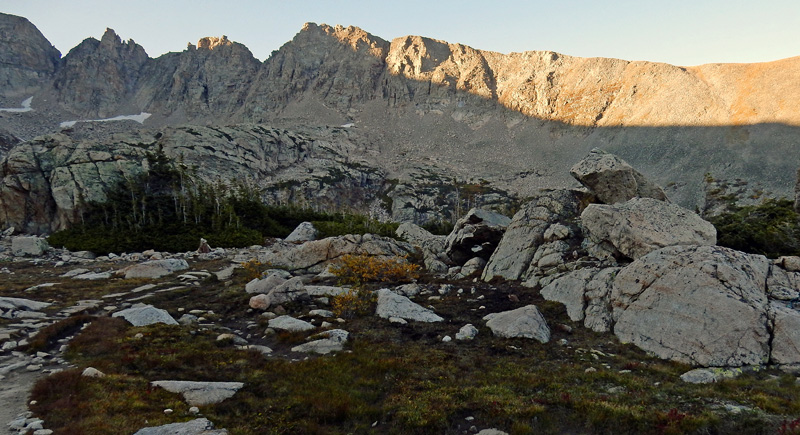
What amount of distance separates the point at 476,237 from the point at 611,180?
1081cm

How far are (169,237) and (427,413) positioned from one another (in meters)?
47.5

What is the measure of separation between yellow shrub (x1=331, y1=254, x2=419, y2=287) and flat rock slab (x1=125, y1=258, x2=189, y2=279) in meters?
14.7

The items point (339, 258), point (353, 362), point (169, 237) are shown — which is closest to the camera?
point (353, 362)

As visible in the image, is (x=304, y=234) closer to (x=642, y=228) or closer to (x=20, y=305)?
(x=20, y=305)

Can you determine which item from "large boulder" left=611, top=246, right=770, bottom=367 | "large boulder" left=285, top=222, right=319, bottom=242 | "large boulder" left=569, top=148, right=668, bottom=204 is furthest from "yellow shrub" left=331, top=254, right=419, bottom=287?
"large boulder" left=285, top=222, right=319, bottom=242

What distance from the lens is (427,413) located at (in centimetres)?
949

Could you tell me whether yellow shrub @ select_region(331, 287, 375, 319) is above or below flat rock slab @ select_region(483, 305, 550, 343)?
below

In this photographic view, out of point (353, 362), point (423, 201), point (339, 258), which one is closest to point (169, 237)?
point (339, 258)

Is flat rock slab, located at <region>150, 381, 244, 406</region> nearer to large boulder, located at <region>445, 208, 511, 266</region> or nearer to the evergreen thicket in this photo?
large boulder, located at <region>445, 208, 511, 266</region>

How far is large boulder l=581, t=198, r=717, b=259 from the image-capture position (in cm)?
1969

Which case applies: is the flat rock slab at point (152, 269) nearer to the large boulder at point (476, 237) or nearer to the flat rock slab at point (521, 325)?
the large boulder at point (476, 237)

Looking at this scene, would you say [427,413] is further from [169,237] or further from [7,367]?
[169,237]

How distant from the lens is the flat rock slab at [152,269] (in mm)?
29250

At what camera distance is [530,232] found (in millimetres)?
25922
